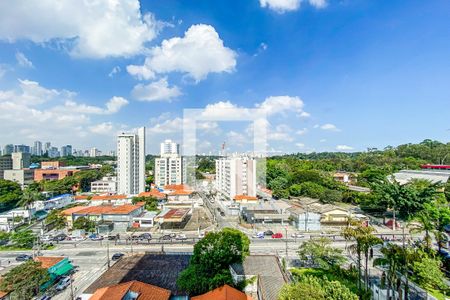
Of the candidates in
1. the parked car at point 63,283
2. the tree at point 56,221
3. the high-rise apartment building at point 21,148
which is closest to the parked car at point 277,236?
the parked car at point 63,283

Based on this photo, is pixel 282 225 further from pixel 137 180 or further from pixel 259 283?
pixel 137 180

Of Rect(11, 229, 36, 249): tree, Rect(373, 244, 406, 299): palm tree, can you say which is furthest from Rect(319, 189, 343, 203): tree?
Rect(11, 229, 36, 249): tree

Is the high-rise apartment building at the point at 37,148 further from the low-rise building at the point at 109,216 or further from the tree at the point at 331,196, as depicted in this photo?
the tree at the point at 331,196

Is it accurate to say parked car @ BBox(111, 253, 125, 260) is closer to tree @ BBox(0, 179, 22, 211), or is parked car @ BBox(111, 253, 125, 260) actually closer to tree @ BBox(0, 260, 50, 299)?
tree @ BBox(0, 260, 50, 299)

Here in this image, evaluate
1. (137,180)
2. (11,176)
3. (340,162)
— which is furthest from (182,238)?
(340,162)

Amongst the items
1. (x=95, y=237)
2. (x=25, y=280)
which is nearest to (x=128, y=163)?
(x=95, y=237)

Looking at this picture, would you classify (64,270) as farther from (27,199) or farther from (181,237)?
Answer: (27,199)
